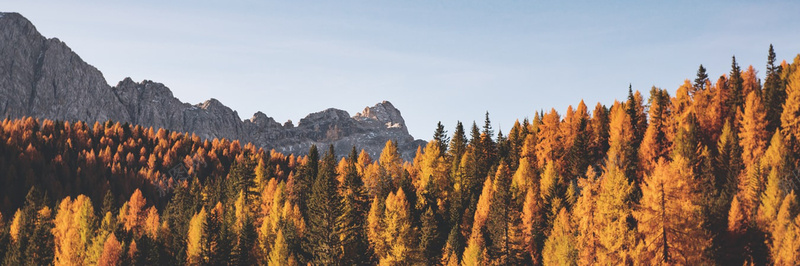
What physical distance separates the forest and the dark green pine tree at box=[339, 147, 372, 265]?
9.8 inches

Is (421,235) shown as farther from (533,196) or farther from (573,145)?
(573,145)

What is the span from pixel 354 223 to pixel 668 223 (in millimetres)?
47929

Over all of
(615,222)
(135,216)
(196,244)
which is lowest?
(196,244)

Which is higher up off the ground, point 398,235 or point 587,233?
point 398,235

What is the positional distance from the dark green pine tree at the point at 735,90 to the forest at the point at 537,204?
1.12 feet

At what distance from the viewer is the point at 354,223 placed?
90.2 m

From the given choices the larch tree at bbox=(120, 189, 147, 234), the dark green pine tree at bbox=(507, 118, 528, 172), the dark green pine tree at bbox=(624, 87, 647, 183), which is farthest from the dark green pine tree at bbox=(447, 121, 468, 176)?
the larch tree at bbox=(120, 189, 147, 234)

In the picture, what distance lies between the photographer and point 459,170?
4316 inches

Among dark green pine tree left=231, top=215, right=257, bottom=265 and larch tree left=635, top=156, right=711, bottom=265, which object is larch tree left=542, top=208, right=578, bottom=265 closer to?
larch tree left=635, top=156, right=711, bottom=265

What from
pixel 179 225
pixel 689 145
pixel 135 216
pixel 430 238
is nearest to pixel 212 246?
pixel 179 225

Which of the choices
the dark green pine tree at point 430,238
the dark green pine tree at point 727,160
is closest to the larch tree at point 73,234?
the dark green pine tree at point 430,238

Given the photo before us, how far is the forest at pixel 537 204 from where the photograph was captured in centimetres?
6256

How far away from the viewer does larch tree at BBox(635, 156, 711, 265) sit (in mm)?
50278

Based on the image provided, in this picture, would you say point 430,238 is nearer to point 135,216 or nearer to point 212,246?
point 212,246
